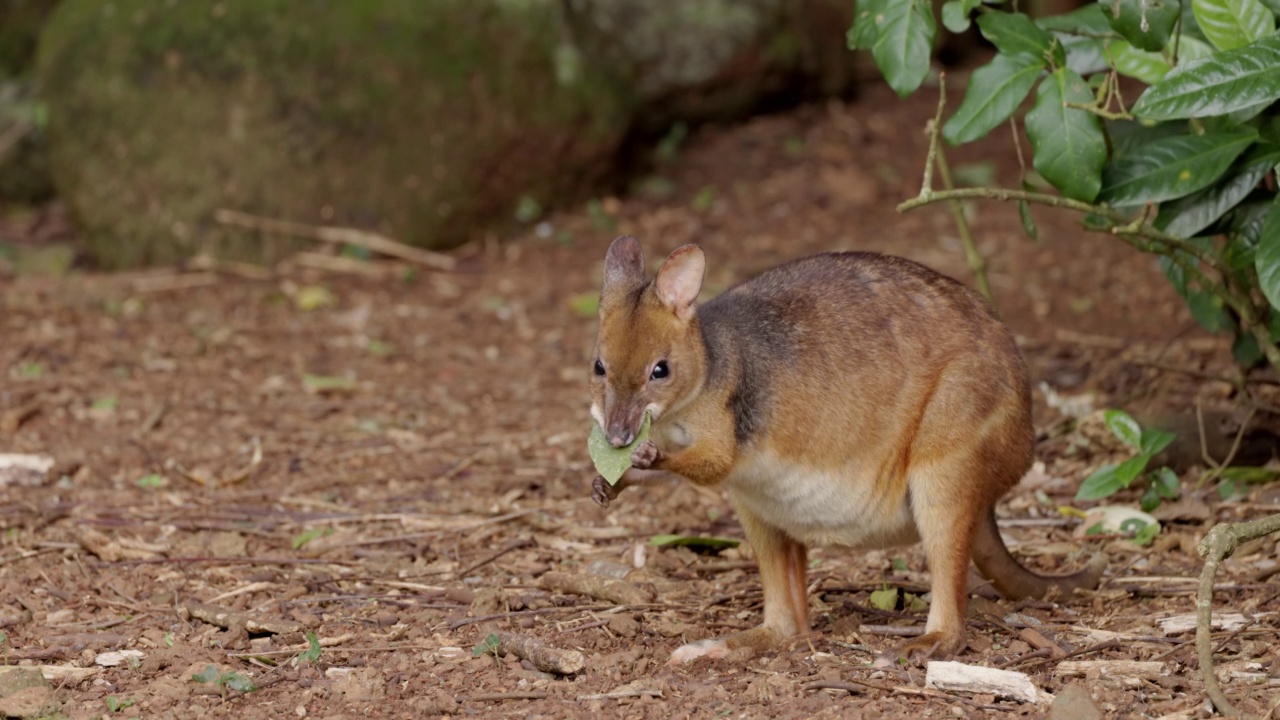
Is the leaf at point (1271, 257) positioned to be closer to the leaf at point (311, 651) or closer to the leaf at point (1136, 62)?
the leaf at point (1136, 62)

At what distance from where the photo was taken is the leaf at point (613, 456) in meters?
3.84

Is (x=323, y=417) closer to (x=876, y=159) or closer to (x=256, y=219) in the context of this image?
(x=256, y=219)

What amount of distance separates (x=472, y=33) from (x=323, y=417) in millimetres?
3221

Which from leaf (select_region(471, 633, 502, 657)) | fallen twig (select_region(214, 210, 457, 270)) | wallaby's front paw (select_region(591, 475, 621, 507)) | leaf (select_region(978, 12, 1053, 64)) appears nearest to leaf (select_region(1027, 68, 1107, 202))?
leaf (select_region(978, 12, 1053, 64))

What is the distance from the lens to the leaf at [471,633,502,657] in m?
4.09

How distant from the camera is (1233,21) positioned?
14.1 feet

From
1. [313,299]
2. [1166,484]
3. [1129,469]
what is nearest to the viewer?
[1129,469]

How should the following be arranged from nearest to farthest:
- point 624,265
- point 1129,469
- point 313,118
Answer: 1. point 624,265
2. point 1129,469
3. point 313,118

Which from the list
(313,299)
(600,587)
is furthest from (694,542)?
(313,299)

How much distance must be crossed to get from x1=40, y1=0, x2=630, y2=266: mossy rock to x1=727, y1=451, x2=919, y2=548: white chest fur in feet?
17.1

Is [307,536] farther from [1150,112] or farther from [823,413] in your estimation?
[1150,112]

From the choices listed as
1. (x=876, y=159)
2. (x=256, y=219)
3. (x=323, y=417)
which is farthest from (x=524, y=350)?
(x=876, y=159)

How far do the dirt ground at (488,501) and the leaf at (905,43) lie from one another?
1.57 metres

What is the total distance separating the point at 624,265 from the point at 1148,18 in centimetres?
160
